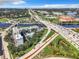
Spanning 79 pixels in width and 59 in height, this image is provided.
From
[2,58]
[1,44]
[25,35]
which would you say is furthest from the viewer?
[25,35]

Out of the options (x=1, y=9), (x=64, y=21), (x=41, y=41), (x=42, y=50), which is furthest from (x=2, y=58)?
(x=1, y=9)

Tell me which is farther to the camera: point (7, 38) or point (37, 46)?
point (7, 38)

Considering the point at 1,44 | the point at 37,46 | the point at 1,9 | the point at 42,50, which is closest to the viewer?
the point at 42,50

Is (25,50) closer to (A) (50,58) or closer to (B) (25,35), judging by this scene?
(A) (50,58)

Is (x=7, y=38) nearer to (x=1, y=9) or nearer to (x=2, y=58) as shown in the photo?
(x=2, y=58)

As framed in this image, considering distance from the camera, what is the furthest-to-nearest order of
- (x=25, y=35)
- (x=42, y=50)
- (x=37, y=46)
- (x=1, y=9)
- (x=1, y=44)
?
(x=1, y=9), (x=25, y=35), (x=1, y=44), (x=37, y=46), (x=42, y=50)

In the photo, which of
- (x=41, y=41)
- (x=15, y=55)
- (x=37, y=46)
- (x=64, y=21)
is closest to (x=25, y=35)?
(x=41, y=41)
